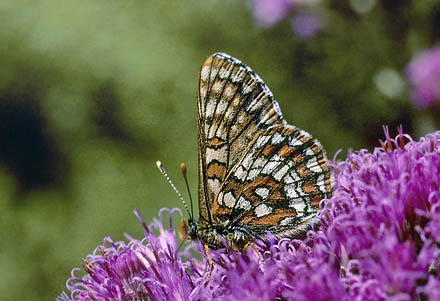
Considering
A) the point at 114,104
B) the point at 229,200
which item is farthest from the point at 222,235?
the point at 114,104

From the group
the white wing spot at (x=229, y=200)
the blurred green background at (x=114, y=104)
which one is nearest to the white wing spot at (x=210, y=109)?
the white wing spot at (x=229, y=200)

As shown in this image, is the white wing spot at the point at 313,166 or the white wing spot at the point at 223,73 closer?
the white wing spot at the point at 313,166

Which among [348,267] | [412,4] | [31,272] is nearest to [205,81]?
[348,267]

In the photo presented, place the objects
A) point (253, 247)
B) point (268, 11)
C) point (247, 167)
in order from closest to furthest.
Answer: point (253, 247) → point (247, 167) → point (268, 11)

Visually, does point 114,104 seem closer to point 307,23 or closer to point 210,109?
point 307,23

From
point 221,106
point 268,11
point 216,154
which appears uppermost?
point 268,11

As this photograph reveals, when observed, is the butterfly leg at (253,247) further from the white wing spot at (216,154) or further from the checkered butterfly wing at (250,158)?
the white wing spot at (216,154)

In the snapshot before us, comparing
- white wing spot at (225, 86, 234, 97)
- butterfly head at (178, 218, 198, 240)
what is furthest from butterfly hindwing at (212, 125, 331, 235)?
white wing spot at (225, 86, 234, 97)

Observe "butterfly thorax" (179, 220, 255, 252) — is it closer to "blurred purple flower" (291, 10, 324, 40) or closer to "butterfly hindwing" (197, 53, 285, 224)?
"butterfly hindwing" (197, 53, 285, 224)
